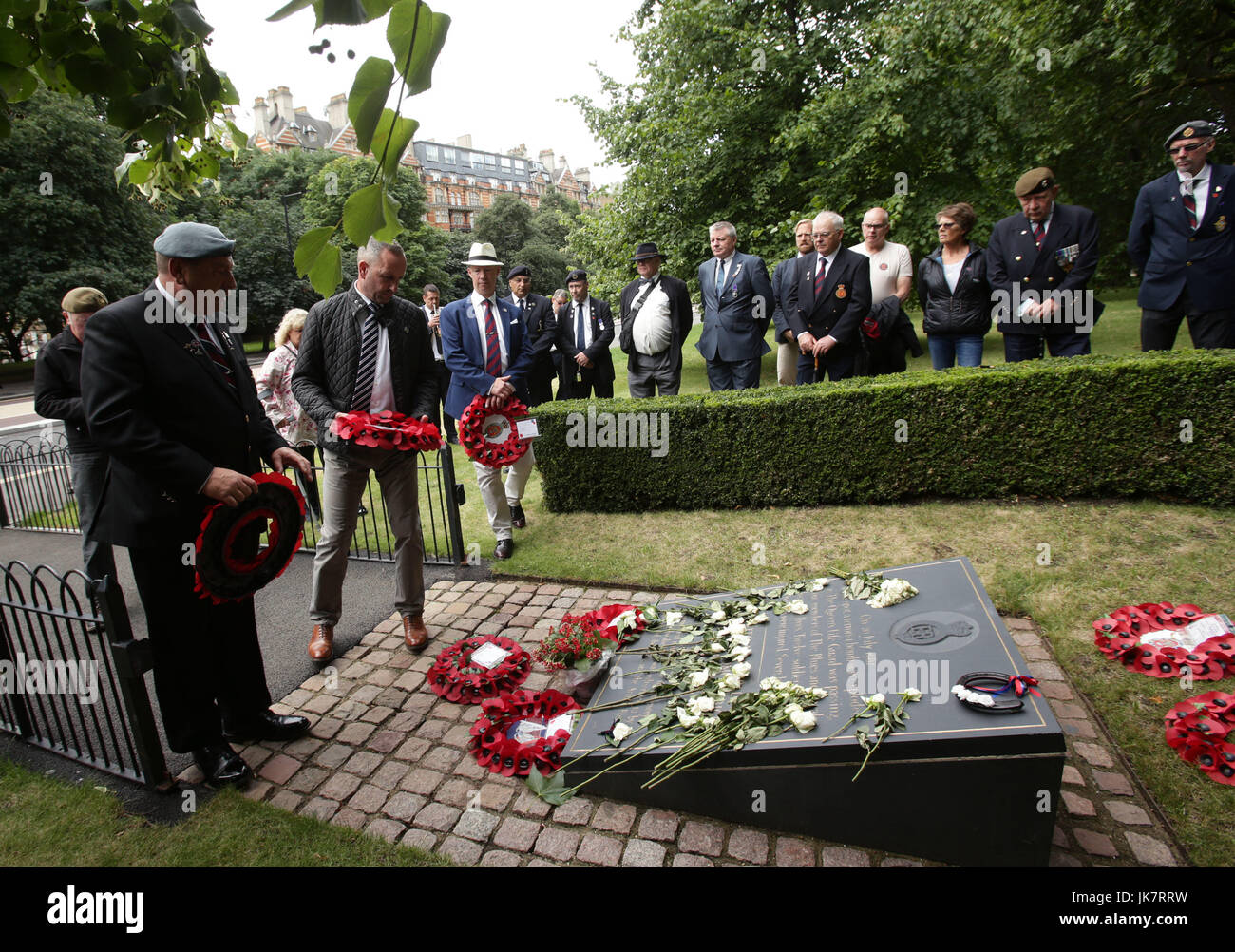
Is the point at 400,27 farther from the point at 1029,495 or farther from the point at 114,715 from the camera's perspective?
the point at 1029,495

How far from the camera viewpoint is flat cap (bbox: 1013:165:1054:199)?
6.41 meters

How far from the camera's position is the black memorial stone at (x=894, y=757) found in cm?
255

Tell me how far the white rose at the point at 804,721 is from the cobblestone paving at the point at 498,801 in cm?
52

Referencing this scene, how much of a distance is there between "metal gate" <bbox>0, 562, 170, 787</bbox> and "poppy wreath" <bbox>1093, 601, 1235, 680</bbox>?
5.31 meters

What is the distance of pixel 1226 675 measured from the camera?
3.68 metres

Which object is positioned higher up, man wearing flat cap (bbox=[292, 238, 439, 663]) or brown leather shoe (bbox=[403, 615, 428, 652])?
man wearing flat cap (bbox=[292, 238, 439, 663])

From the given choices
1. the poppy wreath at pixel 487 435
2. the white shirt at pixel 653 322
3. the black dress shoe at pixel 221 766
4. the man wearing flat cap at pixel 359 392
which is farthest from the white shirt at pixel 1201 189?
the black dress shoe at pixel 221 766

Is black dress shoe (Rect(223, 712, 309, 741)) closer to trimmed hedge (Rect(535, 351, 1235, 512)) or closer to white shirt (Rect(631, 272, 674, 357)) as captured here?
trimmed hedge (Rect(535, 351, 1235, 512))

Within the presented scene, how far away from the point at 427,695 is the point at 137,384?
240 cm

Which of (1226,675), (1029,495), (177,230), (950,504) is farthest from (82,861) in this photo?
(1029,495)

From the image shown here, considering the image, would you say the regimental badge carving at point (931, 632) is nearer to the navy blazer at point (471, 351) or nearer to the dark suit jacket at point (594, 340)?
the navy blazer at point (471, 351)

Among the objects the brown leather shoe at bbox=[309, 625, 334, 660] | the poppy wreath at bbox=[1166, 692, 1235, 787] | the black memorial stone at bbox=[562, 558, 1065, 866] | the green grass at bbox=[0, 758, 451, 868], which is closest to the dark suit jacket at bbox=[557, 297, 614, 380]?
the brown leather shoe at bbox=[309, 625, 334, 660]

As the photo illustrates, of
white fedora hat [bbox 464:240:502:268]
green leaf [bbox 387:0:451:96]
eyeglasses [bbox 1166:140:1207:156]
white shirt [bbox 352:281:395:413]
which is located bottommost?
white shirt [bbox 352:281:395:413]

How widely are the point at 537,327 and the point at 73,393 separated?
526 cm
